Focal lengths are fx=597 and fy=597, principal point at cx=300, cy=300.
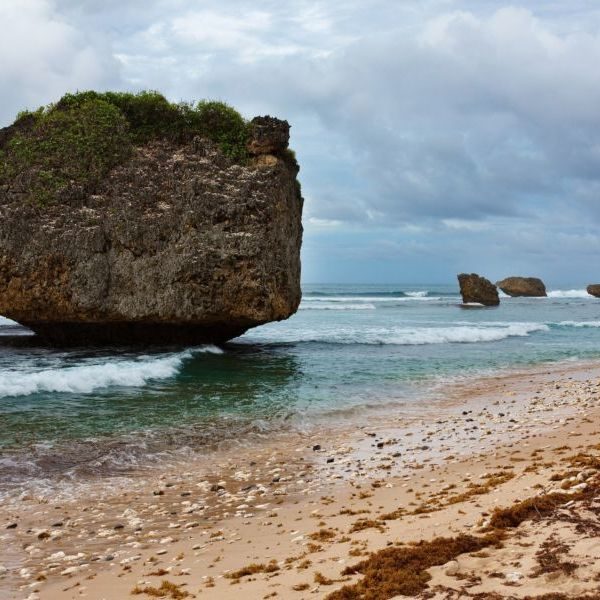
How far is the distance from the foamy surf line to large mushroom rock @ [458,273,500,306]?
1998 inches

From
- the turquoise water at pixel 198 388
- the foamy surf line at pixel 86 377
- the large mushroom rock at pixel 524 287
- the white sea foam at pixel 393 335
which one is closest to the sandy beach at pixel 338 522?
the turquoise water at pixel 198 388

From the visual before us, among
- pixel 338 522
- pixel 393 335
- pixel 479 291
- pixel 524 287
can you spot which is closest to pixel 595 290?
pixel 524 287

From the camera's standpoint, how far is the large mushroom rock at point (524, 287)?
87750mm

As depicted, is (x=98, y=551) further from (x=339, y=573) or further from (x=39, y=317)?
(x=39, y=317)

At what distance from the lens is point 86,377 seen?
1606cm

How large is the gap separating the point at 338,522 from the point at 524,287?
87.6 m

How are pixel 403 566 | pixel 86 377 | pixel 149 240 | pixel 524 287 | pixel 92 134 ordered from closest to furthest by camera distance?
pixel 403 566 < pixel 86 377 < pixel 149 240 < pixel 92 134 < pixel 524 287

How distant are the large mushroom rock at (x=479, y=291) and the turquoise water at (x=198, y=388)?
3516cm

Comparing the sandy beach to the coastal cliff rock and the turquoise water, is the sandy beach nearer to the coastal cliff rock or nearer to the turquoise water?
the turquoise water

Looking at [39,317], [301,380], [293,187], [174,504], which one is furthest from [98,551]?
[293,187]

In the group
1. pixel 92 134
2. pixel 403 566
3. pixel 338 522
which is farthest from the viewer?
pixel 92 134

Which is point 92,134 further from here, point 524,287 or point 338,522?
point 524,287

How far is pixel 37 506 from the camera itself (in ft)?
25.6

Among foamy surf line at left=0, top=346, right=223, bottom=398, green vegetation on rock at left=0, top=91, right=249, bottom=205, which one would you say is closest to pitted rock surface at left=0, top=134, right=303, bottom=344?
green vegetation on rock at left=0, top=91, right=249, bottom=205
